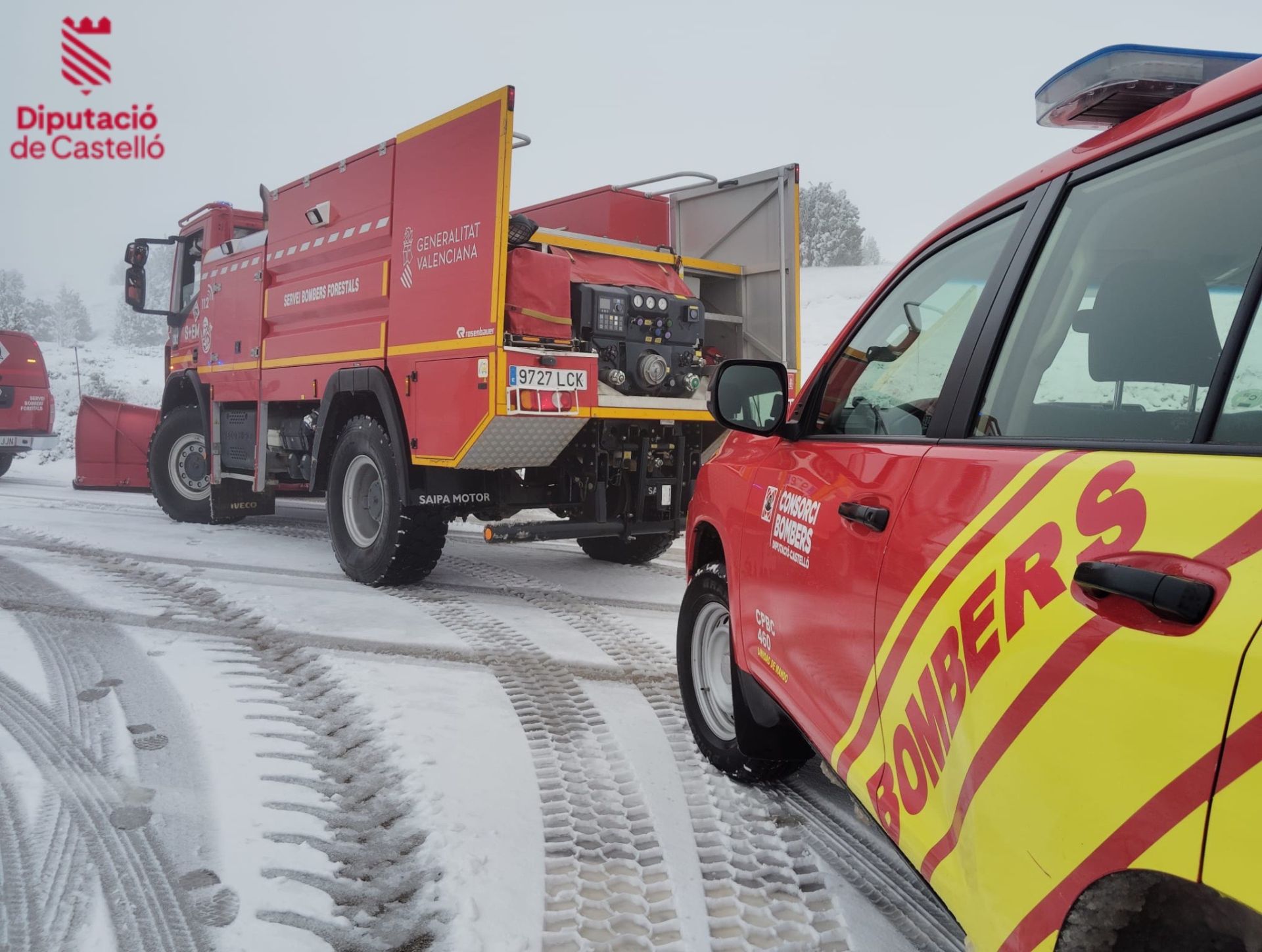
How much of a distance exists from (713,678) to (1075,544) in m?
2.23

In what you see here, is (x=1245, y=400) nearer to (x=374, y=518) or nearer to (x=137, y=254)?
(x=374, y=518)

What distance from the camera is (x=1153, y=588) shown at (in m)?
1.00

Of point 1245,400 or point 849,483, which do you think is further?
point 849,483

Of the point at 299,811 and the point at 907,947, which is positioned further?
the point at 299,811

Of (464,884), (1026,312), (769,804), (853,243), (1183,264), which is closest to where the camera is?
(1183,264)

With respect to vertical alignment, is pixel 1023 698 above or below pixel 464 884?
above

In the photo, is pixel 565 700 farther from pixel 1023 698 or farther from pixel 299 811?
pixel 1023 698

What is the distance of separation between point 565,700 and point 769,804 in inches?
45.1

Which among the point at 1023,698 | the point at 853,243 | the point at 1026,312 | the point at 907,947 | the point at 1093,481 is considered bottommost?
the point at 907,947

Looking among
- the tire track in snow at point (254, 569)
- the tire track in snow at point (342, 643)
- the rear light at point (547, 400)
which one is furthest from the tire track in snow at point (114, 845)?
the tire track in snow at point (254, 569)

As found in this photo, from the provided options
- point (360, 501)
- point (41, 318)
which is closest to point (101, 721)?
point (360, 501)

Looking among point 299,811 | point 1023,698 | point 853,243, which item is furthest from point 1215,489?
point 853,243

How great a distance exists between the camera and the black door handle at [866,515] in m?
1.70

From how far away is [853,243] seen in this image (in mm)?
52188
